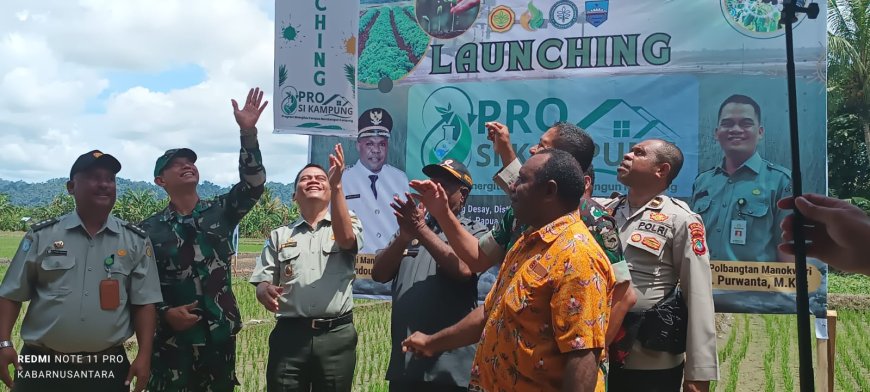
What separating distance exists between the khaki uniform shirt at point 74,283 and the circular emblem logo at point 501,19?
9.71ft

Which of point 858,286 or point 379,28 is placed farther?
point 858,286

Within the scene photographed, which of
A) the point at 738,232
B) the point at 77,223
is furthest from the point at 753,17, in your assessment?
the point at 77,223

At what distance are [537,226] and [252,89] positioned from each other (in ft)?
7.05

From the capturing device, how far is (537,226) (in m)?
2.29

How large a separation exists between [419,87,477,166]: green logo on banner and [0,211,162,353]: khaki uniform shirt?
2.41m

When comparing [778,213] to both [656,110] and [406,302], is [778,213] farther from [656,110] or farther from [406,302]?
[406,302]

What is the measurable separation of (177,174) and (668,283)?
252 centimetres

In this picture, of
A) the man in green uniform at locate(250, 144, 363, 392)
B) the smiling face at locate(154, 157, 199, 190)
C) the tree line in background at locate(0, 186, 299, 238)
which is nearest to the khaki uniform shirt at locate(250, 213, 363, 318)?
the man in green uniform at locate(250, 144, 363, 392)

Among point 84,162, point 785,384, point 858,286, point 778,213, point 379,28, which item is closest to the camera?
point 84,162

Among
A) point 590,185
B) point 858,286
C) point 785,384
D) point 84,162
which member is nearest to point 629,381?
point 590,185

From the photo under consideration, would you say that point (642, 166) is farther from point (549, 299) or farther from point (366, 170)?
point (366, 170)

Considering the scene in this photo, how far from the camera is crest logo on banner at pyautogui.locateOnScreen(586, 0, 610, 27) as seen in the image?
502cm

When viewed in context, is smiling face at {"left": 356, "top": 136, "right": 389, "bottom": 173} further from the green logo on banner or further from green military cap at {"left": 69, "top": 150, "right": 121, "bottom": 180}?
green military cap at {"left": 69, "top": 150, "right": 121, "bottom": 180}

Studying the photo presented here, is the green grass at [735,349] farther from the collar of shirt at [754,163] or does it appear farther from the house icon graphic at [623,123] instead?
the collar of shirt at [754,163]
